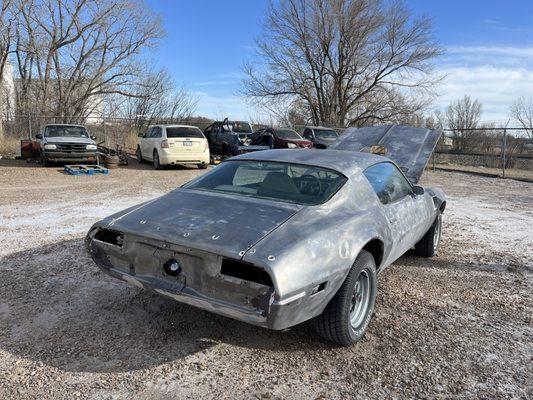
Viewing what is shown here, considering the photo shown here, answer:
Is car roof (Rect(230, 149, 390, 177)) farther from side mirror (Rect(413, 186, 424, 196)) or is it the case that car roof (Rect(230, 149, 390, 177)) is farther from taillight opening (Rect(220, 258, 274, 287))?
taillight opening (Rect(220, 258, 274, 287))

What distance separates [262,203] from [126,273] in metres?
1.16

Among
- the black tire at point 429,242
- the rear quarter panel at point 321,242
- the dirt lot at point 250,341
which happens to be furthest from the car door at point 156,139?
the rear quarter panel at point 321,242

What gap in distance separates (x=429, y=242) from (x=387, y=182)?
1579 millimetres

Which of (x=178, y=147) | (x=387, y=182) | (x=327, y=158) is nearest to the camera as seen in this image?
(x=327, y=158)

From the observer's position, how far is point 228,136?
59.3 ft

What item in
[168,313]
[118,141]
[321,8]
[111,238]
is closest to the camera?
[111,238]

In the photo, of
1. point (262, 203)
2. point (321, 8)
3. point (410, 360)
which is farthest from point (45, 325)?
point (321, 8)

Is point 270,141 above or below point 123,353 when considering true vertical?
above

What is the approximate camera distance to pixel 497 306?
4.16 metres

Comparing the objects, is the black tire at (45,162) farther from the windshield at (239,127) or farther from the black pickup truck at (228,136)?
the windshield at (239,127)

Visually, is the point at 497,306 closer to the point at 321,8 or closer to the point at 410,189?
the point at 410,189

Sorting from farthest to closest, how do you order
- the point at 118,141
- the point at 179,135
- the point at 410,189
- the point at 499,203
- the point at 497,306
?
1. the point at 118,141
2. the point at 179,135
3. the point at 499,203
4. the point at 410,189
5. the point at 497,306

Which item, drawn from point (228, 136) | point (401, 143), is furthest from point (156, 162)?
point (401, 143)

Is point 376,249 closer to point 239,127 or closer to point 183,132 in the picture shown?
point 183,132
